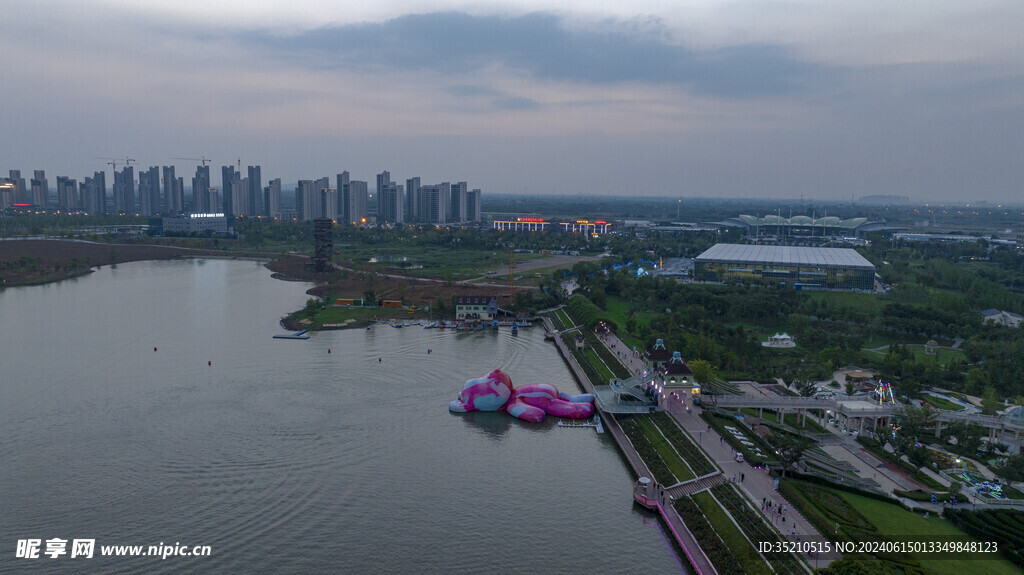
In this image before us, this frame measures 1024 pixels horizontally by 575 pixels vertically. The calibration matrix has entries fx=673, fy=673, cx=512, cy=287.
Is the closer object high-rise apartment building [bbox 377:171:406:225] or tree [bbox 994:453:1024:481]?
tree [bbox 994:453:1024:481]

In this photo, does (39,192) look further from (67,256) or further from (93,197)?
(67,256)

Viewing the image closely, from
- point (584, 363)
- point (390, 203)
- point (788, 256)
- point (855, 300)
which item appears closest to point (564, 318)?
point (584, 363)

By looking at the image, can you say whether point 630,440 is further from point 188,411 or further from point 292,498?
point 188,411

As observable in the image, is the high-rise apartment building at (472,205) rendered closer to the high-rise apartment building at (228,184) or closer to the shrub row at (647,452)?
the high-rise apartment building at (228,184)

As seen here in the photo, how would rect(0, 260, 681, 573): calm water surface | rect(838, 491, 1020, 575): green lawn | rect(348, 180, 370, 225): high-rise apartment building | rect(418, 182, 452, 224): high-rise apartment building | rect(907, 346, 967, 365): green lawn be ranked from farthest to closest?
rect(418, 182, 452, 224): high-rise apartment building
rect(348, 180, 370, 225): high-rise apartment building
rect(907, 346, 967, 365): green lawn
rect(0, 260, 681, 573): calm water surface
rect(838, 491, 1020, 575): green lawn

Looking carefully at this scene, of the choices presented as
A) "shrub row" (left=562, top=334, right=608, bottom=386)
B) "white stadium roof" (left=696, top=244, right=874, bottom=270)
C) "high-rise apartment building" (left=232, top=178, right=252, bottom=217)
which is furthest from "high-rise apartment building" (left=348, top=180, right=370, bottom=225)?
"shrub row" (left=562, top=334, right=608, bottom=386)

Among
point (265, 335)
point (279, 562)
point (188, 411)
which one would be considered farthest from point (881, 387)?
point (265, 335)

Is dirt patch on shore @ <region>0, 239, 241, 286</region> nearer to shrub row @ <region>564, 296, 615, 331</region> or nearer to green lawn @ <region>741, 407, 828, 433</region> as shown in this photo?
shrub row @ <region>564, 296, 615, 331</region>
